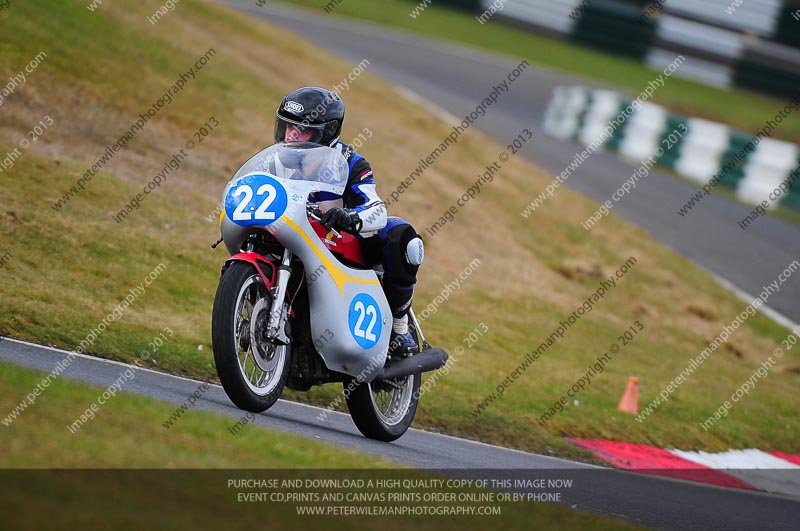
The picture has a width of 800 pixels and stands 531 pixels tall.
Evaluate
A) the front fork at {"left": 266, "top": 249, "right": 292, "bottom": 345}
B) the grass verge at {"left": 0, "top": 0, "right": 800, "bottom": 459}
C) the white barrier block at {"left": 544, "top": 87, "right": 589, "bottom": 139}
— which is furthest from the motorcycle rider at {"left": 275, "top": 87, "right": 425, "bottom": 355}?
the white barrier block at {"left": 544, "top": 87, "right": 589, "bottom": 139}

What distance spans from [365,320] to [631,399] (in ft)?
16.2

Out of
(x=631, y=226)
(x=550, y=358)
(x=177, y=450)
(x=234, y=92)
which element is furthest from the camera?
(x=631, y=226)

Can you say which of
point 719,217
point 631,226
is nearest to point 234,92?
point 631,226

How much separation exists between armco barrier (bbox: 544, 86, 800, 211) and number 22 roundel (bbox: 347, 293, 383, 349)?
19.4 m

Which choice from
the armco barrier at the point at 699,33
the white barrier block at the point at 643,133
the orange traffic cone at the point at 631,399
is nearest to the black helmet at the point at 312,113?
the orange traffic cone at the point at 631,399

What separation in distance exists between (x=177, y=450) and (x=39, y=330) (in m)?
3.28

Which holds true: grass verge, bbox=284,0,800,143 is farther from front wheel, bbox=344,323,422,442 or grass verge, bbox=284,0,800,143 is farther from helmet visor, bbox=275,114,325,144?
helmet visor, bbox=275,114,325,144

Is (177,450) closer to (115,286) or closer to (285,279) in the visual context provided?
(285,279)

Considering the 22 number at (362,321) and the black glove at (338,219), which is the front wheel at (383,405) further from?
the black glove at (338,219)

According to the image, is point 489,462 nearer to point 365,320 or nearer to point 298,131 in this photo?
point 365,320

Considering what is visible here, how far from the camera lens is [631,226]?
67.4ft

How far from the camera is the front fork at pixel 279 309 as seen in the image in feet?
21.8

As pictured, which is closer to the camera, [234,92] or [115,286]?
[115,286]

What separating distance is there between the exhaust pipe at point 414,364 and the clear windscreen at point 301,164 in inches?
52.2
